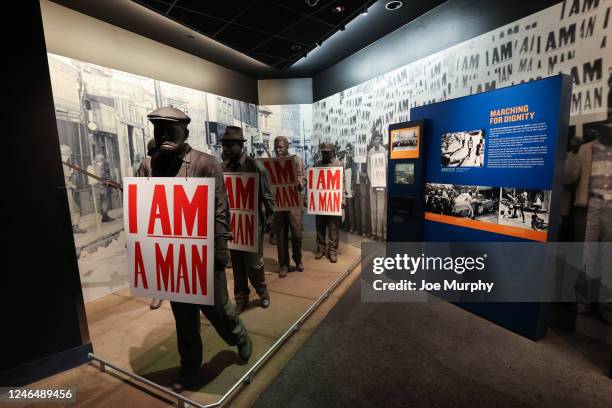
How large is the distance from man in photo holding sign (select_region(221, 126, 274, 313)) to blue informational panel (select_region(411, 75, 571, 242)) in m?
2.07

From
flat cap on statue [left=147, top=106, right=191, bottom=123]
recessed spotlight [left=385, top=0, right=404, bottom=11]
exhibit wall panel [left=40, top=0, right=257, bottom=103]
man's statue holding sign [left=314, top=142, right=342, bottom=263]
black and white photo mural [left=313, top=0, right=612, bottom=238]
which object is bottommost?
man's statue holding sign [left=314, top=142, right=342, bottom=263]

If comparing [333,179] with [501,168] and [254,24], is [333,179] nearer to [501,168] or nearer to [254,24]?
[501,168]

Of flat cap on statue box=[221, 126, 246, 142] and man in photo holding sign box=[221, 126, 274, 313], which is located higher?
flat cap on statue box=[221, 126, 246, 142]

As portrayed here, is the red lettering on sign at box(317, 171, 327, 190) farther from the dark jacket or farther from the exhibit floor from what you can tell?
the dark jacket

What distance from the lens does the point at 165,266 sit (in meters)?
1.93

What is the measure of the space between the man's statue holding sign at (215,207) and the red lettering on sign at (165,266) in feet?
0.75

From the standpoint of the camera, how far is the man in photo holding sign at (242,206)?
2.83 metres

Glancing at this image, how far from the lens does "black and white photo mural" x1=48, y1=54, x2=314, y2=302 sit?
11.5 ft

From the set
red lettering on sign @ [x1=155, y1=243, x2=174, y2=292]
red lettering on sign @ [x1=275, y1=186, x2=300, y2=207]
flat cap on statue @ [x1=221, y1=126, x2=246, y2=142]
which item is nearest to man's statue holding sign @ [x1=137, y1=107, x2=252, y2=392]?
red lettering on sign @ [x1=155, y1=243, x2=174, y2=292]

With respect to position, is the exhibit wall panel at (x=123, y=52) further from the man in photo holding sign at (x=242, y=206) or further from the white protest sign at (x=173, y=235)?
the white protest sign at (x=173, y=235)

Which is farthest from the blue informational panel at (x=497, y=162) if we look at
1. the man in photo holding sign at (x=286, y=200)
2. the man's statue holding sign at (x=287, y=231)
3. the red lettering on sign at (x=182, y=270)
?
the red lettering on sign at (x=182, y=270)

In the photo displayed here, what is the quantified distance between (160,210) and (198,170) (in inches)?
14.1

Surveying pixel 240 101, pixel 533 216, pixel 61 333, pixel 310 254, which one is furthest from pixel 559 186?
pixel 240 101

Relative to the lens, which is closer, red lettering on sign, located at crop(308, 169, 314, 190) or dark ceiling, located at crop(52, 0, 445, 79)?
dark ceiling, located at crop(52, 0, 445, 79)
